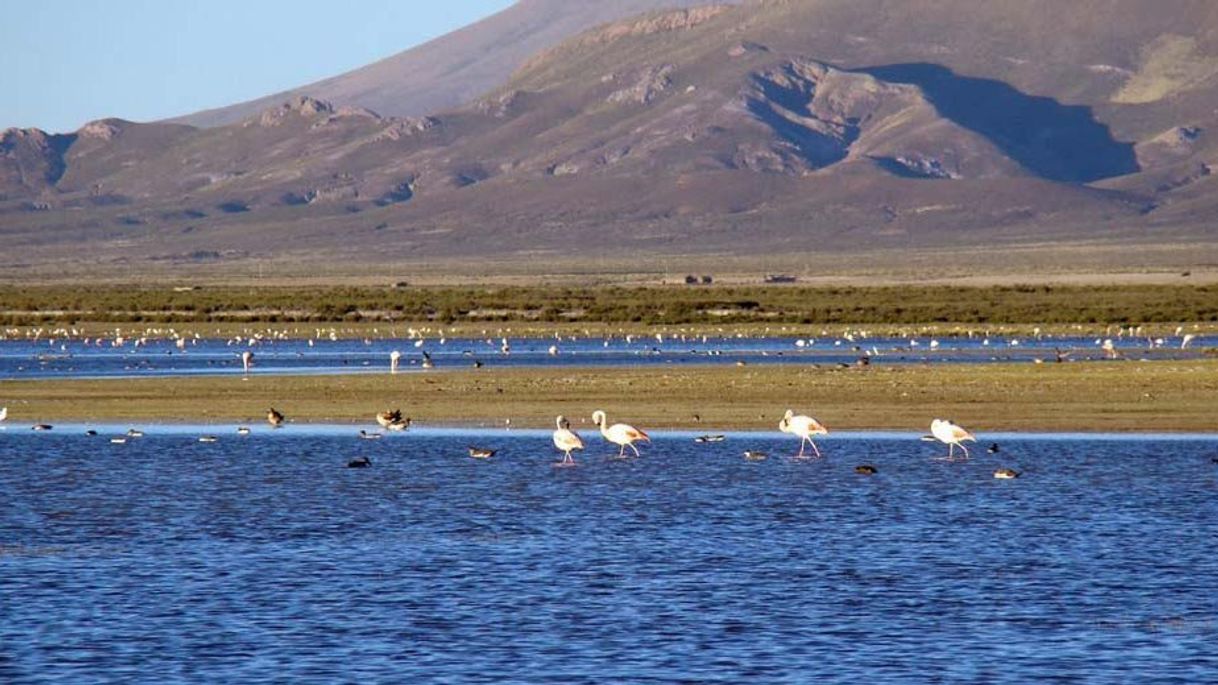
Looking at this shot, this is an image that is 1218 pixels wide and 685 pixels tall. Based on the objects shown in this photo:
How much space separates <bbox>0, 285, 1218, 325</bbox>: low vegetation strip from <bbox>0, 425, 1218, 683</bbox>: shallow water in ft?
139

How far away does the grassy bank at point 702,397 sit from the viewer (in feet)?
114

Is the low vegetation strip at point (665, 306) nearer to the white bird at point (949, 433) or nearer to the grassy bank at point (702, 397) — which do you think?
the grassy bank at point (702, 397)

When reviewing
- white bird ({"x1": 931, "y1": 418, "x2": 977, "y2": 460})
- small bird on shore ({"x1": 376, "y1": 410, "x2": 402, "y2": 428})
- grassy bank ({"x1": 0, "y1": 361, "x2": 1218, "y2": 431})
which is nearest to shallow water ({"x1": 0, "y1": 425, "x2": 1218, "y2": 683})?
white bird ({"x1": 931, "y1": 418, "x2": 977, "y2": 460})

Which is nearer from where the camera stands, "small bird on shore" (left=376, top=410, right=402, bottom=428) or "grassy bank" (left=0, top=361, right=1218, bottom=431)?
"small bird on shore" (left=376, top=410, right=402, bottom=428)

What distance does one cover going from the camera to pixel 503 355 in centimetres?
5391

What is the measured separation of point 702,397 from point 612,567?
62.0ft

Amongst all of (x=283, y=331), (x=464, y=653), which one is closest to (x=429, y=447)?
(x=464, y=653)

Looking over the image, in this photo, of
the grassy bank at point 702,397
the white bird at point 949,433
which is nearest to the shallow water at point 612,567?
the white bird at point 949,433

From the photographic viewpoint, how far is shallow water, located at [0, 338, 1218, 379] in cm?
4941

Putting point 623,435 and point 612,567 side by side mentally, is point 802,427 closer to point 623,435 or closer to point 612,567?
point 623,435

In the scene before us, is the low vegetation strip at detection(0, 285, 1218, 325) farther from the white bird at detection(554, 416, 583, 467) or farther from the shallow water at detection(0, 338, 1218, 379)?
the white bird at detection(554, 416, 583, 467)

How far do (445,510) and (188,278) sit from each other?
145 metres

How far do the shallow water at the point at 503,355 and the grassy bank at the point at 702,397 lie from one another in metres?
3.75

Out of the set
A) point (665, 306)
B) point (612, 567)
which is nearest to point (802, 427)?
point (612, 567)
